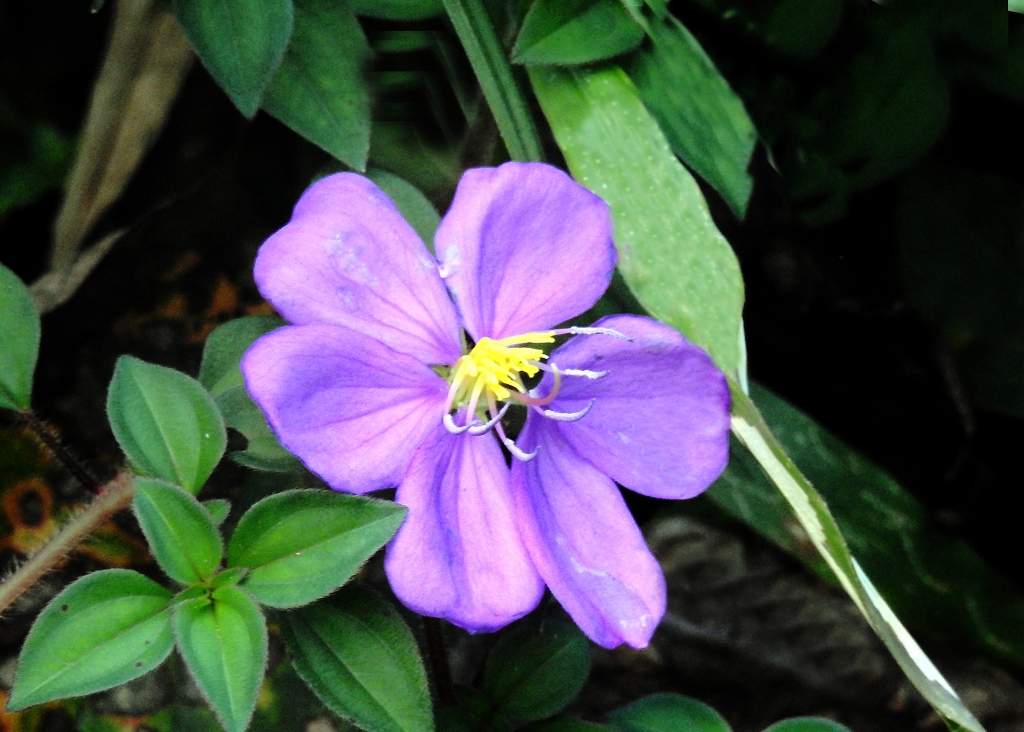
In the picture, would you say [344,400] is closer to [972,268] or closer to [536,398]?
[536,398]

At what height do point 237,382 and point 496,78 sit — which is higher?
point 496,78

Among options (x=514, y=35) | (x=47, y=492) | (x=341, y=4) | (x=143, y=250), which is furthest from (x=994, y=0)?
(x=47, y=492)

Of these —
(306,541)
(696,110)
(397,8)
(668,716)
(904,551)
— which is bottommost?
(904,551)

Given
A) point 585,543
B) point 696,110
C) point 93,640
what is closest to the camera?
point 93,640

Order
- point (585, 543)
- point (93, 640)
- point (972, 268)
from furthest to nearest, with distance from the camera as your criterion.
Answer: point (972, 268)
point (585, 543)
point (93, 640)

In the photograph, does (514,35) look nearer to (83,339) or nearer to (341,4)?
(341,4)

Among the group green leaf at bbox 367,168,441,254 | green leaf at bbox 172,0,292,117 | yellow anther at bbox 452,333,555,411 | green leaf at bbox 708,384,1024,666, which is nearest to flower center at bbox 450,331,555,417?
yellow anther at bbox 452,333,555,411

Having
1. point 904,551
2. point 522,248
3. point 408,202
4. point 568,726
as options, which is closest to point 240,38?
point 408,202

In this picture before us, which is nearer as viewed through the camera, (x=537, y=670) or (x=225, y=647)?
(x=225, y=647)
